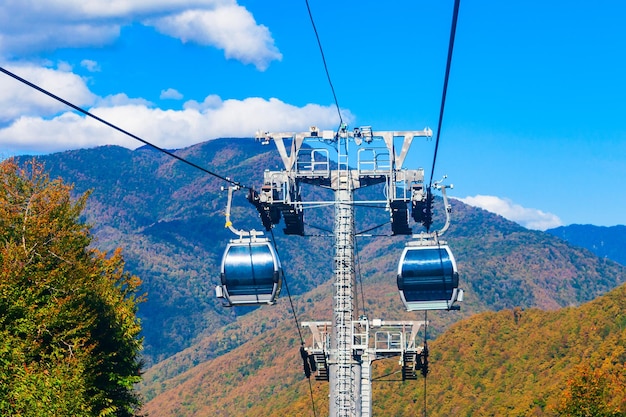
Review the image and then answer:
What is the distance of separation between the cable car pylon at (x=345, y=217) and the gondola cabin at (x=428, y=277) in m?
0.06

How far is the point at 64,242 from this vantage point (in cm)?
3762

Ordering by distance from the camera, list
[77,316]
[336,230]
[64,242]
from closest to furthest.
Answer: [336,230], [77,316], [64,242]

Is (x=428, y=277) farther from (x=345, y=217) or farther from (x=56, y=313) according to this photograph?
(x=56, y=313)

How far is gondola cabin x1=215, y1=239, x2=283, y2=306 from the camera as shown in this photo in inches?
985

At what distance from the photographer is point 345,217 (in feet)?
79.3

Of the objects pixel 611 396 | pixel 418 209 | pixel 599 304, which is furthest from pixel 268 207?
pixel 599 304

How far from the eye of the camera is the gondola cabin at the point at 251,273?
82.1ft

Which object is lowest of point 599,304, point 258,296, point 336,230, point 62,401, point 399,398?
point 399,398

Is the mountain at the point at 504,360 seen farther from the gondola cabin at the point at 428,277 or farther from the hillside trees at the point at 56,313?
the gondola cabin at the point at 428,277

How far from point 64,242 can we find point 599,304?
103454mm

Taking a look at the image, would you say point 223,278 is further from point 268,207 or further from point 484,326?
point 484,326

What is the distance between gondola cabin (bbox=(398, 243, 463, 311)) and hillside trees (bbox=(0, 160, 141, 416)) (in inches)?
353

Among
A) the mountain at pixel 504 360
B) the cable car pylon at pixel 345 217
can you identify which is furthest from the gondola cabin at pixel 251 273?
the mountain at pixel 504 360

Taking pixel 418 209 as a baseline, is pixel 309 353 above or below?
below
